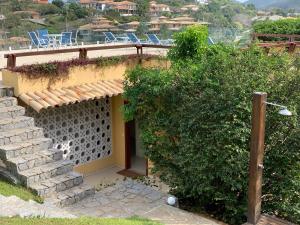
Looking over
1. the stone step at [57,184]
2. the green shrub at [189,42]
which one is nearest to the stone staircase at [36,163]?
the stone step at [57,184]

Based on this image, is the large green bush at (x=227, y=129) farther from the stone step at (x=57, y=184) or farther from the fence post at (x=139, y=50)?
the fence post at (x=139, y=50)

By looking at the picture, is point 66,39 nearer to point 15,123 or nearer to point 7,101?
point 7,101

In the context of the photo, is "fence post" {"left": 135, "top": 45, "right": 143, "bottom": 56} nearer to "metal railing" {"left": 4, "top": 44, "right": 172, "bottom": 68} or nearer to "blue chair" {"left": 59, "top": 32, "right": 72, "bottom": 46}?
"metal railing" {"left": 4, "top": 44, "right": 172, "bottom": 68}

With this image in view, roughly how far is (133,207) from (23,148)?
2.46 meters

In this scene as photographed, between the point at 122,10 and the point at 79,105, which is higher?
the point at 122,10

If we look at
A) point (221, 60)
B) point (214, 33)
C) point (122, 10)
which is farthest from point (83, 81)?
point (122, 10)

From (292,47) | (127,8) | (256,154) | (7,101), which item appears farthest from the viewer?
(127,8)

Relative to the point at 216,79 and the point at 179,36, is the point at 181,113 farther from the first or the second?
the point at 179,36

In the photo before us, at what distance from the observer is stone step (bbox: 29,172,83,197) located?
733cm

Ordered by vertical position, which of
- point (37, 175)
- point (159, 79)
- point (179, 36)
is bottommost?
point (37, 175)

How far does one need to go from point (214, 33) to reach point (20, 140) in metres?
10.0

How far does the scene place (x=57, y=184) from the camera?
7562 mm

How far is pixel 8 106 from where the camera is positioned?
29.6 feet

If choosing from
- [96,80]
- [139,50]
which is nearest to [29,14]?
[139,50]
